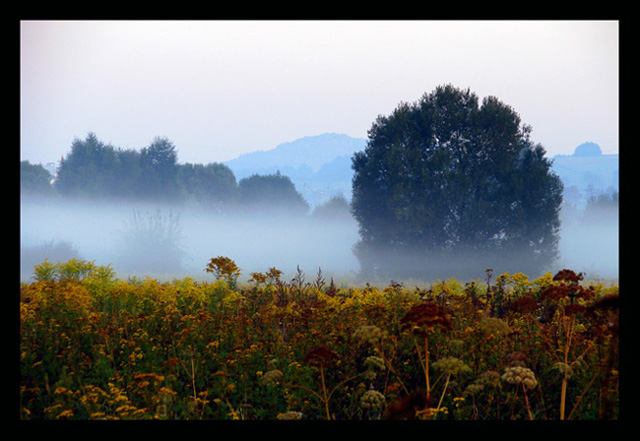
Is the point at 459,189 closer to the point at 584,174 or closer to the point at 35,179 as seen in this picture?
the point at 35,179

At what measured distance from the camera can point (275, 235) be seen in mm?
37438

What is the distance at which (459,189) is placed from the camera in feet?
65.1

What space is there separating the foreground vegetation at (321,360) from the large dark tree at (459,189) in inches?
493

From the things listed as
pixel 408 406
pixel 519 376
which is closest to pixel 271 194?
pixel 519 376

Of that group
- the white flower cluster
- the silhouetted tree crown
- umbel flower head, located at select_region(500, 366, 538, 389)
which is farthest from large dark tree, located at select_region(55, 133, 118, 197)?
umbel flower head, located at select_region(500, 366, 538, 389)

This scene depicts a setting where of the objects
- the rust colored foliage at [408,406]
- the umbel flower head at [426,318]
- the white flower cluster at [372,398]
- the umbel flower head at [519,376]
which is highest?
the umbel flower head at [426,318]

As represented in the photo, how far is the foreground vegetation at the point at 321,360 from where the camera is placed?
15.7 ft

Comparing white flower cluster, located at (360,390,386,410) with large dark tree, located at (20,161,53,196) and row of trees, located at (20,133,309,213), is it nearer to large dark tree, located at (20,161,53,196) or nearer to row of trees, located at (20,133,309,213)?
row of trees, located at (20,133,309,213)

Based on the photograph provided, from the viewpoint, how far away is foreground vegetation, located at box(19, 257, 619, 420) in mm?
4771

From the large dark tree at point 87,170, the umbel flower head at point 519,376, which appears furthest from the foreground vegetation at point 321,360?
the large dark tree at point 87,170

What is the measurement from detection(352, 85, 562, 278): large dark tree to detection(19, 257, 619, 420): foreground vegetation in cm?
1253

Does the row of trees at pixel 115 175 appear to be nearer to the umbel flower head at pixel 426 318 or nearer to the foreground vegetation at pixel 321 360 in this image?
the foreground vegetation at pixel 321 360
